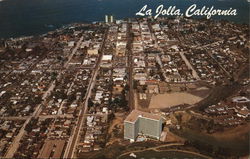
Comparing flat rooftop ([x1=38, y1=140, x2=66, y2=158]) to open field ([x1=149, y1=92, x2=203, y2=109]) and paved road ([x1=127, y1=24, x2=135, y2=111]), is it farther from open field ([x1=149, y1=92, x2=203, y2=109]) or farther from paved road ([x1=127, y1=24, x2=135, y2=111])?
open field ([x1=149, y1=92, x2=203, y2=109])

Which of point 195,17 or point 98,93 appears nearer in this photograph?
point 98,93

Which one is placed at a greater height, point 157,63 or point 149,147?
point 157,63

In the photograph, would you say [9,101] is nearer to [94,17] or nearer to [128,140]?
[128,140]

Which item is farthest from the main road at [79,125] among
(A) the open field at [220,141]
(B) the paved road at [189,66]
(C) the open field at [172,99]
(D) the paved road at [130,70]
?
(B) the paved road at [189,66]

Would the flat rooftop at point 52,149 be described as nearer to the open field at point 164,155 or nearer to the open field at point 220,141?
the open field at point 164,155

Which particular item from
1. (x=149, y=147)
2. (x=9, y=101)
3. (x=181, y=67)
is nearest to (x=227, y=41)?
(x=181, y=67)

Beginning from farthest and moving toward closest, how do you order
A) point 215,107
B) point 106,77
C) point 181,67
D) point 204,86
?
point 181,67 → point 106,77 → point 204,86 → point 215,107

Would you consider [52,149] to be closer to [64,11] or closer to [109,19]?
[109,19]
